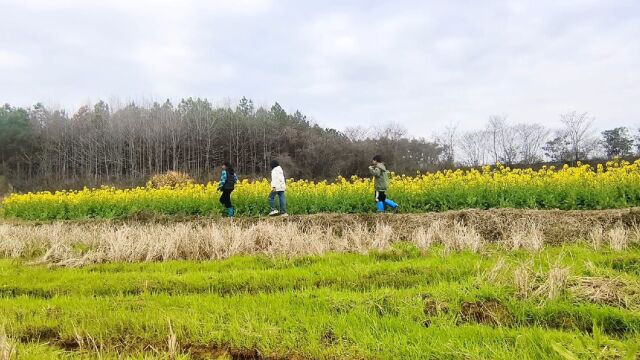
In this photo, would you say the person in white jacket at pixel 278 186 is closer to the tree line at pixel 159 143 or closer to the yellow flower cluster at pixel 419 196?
the yellow flower cluster at pixel 419 196

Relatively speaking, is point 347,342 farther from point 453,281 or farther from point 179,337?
point 453,281

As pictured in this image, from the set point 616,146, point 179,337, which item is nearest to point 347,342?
point 179,337

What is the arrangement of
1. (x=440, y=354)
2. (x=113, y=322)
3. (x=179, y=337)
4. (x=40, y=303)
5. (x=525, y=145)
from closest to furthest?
(x=440, y=354) < (x=179, y=337) < (x=113, y=322) < (x=40, y=303) < (x=525, y=145)

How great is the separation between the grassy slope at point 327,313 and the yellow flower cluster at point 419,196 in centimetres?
604

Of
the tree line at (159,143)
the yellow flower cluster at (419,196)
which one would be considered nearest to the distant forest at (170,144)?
the tree line at (159,143)

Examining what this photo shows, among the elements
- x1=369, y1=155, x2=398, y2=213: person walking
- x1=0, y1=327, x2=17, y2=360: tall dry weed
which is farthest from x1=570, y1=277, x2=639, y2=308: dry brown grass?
x1=369, y1=155, x2=398, y2=213: person walking

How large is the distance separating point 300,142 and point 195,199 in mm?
30913

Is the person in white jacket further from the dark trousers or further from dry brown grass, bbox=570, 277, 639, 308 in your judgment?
dry brown grass, bbox=570, 277, 639, 308

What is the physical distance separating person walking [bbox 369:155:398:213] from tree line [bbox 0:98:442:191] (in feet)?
100

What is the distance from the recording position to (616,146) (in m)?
37.2

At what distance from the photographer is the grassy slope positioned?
319 cm

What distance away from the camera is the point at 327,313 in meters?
3.98

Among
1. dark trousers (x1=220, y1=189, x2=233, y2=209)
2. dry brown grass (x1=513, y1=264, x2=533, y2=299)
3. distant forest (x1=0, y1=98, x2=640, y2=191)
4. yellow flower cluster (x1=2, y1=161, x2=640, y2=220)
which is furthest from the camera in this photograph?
distant forest (x1=0, y1=98, x2=640, y2=191)

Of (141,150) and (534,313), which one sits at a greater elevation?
(141,150)
